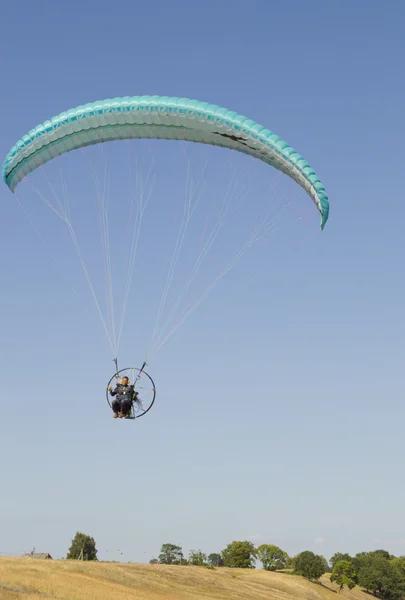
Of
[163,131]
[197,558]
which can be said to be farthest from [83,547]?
[163,131]

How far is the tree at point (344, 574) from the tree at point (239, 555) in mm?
12560

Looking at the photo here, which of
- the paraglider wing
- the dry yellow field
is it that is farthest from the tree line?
the paraglider wing

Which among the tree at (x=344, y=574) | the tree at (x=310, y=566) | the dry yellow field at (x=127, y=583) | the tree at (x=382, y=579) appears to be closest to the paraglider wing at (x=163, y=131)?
the dry yellow field at (x=127, y=583)

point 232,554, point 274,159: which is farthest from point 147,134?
point 232,554

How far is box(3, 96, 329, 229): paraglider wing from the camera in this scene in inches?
922

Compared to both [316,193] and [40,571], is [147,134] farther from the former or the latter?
[40,571]

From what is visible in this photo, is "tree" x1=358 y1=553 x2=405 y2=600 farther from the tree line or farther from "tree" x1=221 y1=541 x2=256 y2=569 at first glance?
"tree" x1=221 y1=541 x2=256 y2=569

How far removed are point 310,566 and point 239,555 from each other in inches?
457

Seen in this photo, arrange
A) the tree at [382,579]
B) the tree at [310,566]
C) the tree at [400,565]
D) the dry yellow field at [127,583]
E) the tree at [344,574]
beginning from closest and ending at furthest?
the dry yellow field at [127,583] < the tree at [310,566] < the tree at [344,574] < the tree at [382,579] < the tree at [400,565]

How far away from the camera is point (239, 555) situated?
351ft

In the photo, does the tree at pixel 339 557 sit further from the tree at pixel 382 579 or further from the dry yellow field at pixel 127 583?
the dry yellow field at pixel 127 583

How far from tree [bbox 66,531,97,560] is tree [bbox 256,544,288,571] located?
2651 centimetres

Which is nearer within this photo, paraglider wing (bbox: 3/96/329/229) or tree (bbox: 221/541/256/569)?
paraglider wing (bbox: 3/96/329/229)

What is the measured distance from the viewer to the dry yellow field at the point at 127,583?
111 ft
